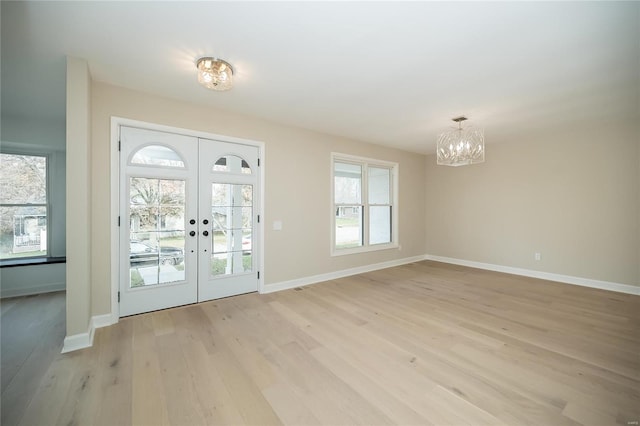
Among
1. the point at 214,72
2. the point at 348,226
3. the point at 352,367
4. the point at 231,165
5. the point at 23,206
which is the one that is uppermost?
the point at 214,72

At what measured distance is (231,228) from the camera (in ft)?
12.1

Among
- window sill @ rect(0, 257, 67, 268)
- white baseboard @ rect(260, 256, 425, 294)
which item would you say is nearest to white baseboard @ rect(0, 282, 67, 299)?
window sill @ rect(0, 257, 67, 268)

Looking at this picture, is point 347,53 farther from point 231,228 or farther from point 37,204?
point 37,204

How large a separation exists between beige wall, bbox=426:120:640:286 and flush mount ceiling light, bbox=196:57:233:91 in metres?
4.15

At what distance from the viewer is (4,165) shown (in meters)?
3.98

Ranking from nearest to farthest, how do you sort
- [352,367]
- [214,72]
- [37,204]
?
1. [352,367]
2. [214,72]
3. [37,204]

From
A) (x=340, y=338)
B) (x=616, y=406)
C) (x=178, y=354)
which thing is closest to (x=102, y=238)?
(x=178, y=354)

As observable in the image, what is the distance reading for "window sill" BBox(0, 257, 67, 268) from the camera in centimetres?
373

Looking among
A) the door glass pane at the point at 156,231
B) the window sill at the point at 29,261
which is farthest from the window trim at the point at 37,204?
the door glass pane at the point at 156,231

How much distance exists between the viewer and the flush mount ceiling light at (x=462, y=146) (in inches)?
144

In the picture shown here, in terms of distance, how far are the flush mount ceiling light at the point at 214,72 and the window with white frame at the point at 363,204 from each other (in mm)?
2536

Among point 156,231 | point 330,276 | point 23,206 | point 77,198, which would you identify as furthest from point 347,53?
point 23,206

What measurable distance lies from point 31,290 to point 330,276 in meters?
4.51

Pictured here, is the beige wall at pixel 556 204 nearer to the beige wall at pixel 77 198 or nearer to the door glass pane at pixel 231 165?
the door glass pane at pixel 231 165
